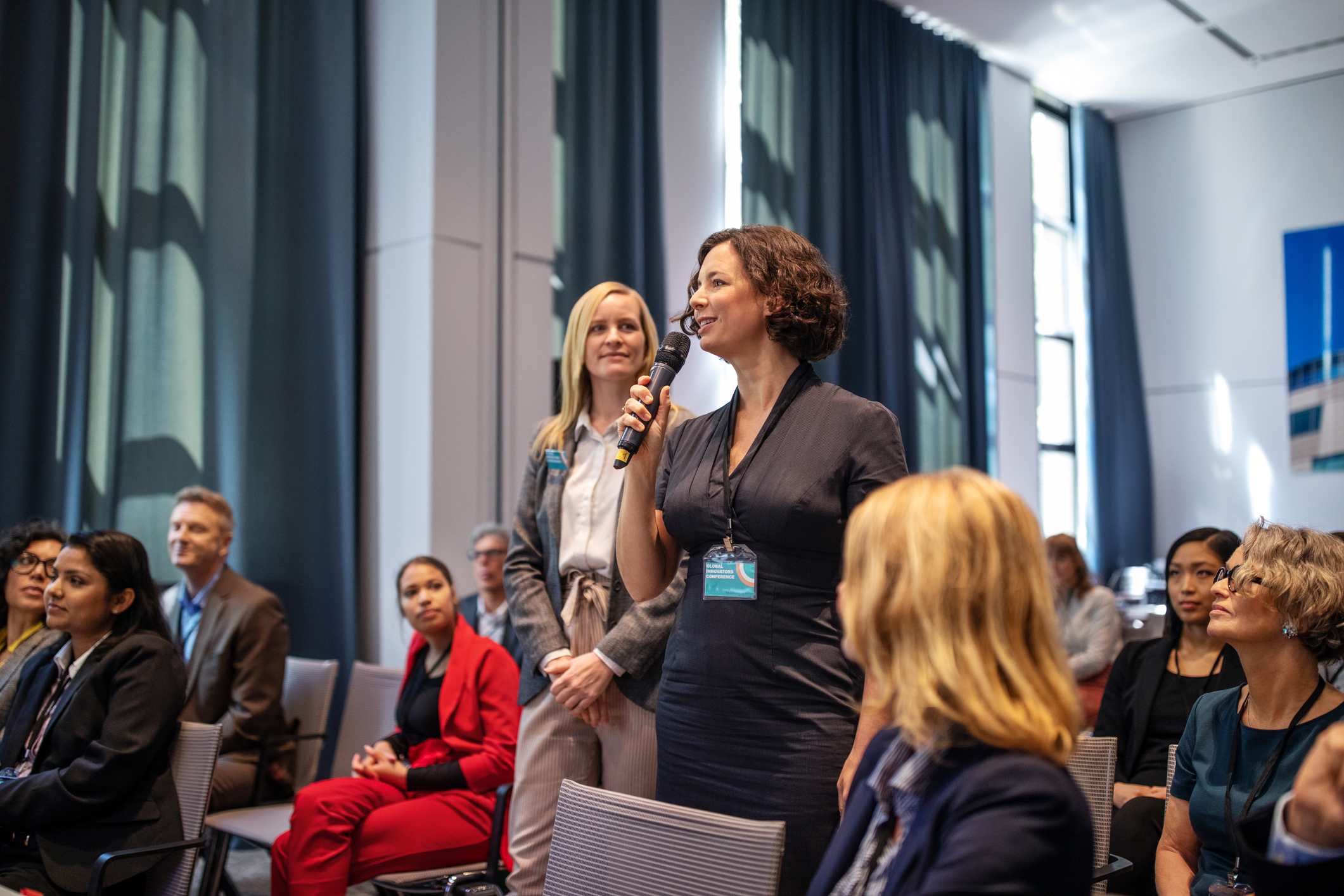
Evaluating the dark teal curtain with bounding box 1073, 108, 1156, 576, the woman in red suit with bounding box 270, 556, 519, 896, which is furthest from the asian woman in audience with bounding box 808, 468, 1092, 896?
the dark teal curtain with bounding box 1073, 108, 1156, 576

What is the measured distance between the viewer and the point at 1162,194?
31.4 feet

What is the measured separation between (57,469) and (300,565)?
971 mm

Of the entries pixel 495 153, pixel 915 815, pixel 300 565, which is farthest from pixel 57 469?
pixel 915 815

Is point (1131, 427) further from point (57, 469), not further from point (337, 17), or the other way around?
point (57, 469)

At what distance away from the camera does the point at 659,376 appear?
1.92m

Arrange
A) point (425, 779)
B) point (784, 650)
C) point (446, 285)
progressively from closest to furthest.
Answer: point (784, 650) < point (425, 779) < point (446, 285)

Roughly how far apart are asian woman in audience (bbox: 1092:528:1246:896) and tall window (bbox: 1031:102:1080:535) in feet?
18.8

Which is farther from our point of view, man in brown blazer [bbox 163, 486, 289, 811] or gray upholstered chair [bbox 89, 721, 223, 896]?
man in brown blazer [bbox 163, 486, 289, 811]

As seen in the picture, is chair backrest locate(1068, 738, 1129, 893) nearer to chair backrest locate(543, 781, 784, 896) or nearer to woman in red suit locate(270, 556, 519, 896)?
chair backrest locate(543, 781, 784, 896)

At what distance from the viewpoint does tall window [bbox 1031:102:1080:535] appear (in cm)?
881

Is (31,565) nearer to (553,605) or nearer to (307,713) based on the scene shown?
(307,713)

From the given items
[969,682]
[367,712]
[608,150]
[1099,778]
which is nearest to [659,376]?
[969,682]

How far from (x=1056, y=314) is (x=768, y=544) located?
8003 millimetres

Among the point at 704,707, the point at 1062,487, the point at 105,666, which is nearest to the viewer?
the point at 704,707
